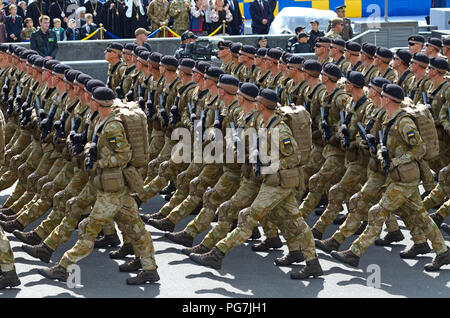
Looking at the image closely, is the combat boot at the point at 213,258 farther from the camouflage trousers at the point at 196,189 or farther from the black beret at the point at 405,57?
the black beret at the point at 405,57

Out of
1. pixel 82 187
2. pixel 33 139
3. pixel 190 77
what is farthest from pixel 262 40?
pixel 82 187

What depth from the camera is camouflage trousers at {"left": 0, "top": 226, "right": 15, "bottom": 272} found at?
1031cm

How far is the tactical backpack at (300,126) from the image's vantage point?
1090cm

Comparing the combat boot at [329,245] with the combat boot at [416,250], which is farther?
the combat boot at [329,245]

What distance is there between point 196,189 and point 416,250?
261cm

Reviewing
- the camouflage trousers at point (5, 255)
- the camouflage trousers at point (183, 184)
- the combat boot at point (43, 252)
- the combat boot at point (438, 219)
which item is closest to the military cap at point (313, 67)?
the camouflage trousers at point (183, 184)

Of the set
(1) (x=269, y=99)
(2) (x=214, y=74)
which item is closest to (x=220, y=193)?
(1) (x=269, y=99)

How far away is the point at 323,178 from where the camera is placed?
12672 millimetres

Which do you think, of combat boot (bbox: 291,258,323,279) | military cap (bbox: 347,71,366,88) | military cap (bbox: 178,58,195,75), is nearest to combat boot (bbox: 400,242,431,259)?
combat boot (bbox: 291,258,323,279)

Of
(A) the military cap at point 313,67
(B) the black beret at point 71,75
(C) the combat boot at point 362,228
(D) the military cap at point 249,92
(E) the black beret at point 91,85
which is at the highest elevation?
(E) the black beret at point 91,85

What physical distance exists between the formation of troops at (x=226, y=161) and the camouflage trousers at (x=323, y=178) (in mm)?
18

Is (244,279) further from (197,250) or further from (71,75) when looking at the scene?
(71,75)

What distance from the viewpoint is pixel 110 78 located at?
54.3 ft

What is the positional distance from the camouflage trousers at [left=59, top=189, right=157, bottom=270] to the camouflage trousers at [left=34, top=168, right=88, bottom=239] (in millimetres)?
1073
